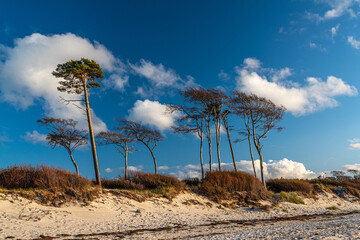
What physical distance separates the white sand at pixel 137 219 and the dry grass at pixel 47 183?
2.06 feet

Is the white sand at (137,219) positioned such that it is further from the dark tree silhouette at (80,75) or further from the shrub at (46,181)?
the dark tree silhouette at (80,75)

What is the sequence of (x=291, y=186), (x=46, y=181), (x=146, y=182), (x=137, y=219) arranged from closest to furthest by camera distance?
(x=137, y=219) < (x=46, y=181) < (x=146, y=182) < (x=291, y=186)

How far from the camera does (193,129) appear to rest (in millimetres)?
29859

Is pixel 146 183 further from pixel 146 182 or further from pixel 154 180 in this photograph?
pixel 154 180

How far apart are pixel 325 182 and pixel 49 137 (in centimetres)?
3407

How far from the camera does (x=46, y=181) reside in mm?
11547

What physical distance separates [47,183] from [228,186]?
11.3 meters

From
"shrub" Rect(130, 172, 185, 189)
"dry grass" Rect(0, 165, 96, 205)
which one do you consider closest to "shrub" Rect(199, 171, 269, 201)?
"shrub" Rect(130, 172, 185, 189)

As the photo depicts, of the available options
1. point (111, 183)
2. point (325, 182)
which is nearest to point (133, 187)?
point (111, 183)

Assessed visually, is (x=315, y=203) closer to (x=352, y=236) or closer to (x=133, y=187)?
(x=133, y=187)

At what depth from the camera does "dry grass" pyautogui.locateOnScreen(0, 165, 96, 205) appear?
10.7m

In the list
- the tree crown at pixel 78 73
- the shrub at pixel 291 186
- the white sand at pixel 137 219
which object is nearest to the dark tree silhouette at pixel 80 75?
the tree crown at pixel 78 73

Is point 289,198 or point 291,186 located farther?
point 291,186

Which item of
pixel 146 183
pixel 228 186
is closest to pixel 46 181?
pixel 146 183
